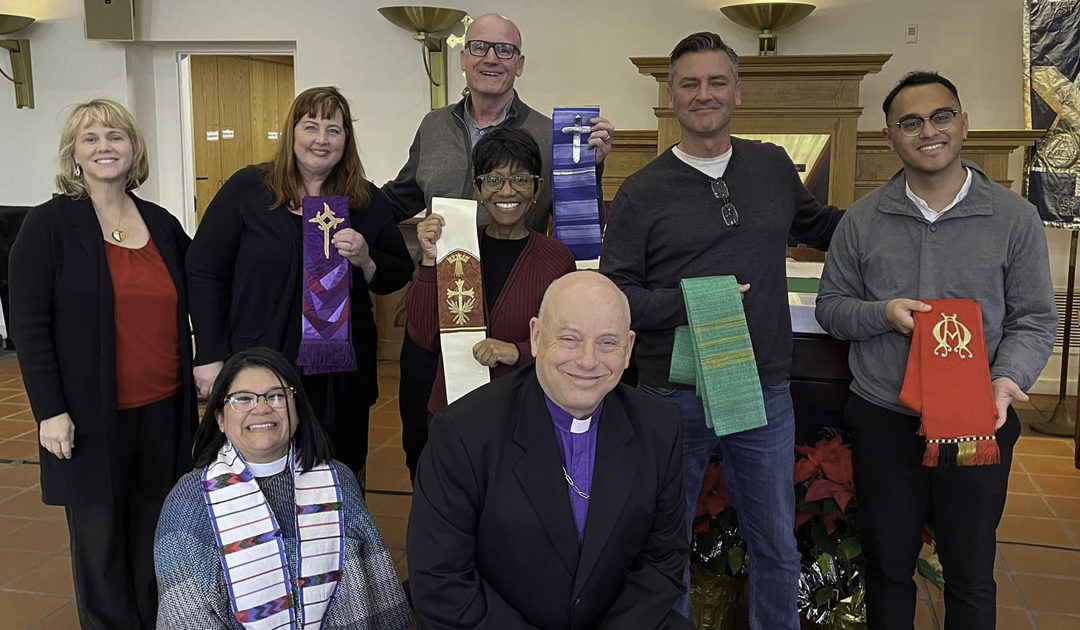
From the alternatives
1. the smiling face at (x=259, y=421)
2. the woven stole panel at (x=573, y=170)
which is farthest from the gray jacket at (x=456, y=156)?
the smiling face at (x=259, y=421)

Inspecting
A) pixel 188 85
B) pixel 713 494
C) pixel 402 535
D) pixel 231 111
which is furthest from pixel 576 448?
pixel 231 111

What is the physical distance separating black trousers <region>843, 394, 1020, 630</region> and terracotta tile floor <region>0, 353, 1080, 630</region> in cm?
73

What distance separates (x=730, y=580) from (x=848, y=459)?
48 centimetres

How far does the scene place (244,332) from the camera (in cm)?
247

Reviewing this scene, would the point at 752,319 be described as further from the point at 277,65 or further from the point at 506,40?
the point at 277,65

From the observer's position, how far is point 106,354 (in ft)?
7.56

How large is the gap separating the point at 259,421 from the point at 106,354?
0.52 meters

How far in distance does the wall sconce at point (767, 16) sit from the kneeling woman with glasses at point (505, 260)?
3868 millimetres

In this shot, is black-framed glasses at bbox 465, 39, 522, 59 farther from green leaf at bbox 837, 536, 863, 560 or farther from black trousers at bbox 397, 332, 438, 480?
green leaf at bbox 837, 536, 863, 560

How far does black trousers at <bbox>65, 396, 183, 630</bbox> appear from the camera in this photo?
2.39m

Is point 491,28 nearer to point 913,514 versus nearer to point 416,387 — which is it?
point 416,387

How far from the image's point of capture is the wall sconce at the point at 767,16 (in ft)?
18.6

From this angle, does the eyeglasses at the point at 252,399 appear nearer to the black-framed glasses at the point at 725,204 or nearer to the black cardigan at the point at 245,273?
the black cardigan at the point at 245,273

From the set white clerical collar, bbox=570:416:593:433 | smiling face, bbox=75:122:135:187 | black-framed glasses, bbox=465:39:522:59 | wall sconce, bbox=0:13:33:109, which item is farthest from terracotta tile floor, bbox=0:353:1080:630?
wall sconce, bbox=0:13:33:109
